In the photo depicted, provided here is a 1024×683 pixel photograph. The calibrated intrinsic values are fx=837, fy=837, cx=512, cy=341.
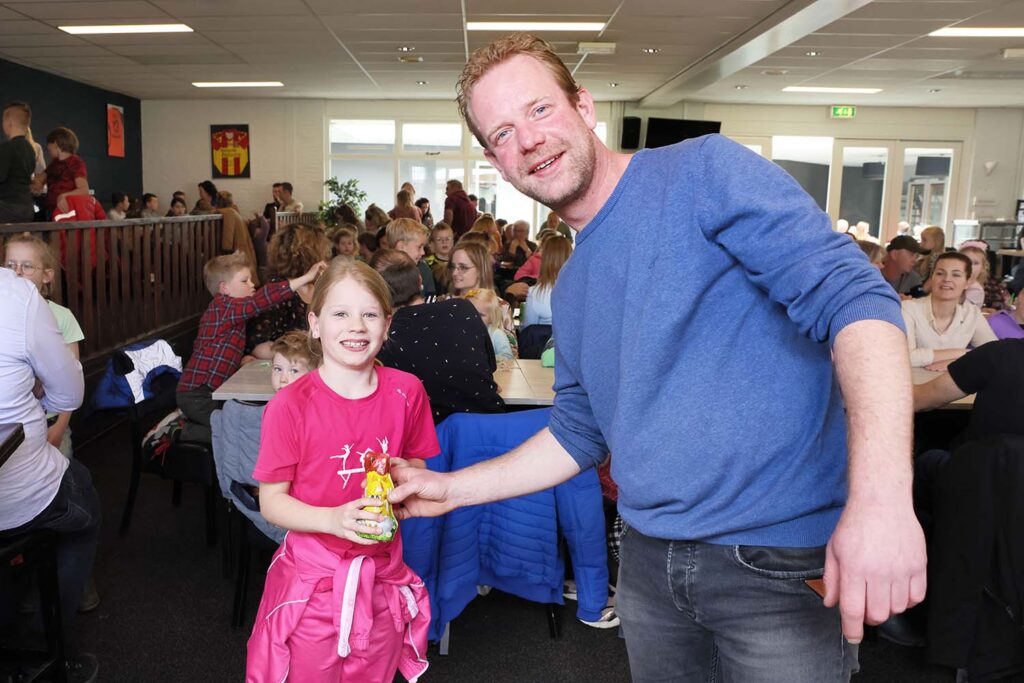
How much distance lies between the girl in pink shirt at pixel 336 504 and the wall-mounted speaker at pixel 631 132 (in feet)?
41.9

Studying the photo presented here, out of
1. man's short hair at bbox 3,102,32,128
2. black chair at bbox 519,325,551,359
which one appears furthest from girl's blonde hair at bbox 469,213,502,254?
man's short hair at bbox 3,102,32,128

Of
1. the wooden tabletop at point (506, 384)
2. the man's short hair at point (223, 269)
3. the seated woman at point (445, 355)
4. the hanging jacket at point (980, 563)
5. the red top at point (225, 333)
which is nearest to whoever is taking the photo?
the hanging jacket at point (980, 563)

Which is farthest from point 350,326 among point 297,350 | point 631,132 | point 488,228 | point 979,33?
point 631,132

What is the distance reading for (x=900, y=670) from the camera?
2.71m

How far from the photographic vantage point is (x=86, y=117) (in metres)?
12.7

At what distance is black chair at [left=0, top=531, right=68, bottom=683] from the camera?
2172 millimetres

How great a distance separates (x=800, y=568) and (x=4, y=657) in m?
2.36

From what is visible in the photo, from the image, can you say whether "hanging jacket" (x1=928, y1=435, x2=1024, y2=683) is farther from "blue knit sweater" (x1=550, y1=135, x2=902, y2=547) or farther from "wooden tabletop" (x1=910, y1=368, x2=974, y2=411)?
"blue knit sweater" (x1=550, y1=135, x2=902, y2=547)

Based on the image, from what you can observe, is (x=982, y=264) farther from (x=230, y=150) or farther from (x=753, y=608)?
(x=230, y=150)

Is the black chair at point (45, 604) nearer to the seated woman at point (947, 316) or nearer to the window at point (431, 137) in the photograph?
the seated woman at point (947, 316)

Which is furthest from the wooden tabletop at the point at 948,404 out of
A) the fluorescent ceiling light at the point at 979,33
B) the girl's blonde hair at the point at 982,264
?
the fluorescent ceiling light at the point at 979,33

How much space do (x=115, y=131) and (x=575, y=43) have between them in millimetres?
8449

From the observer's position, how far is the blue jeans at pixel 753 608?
3.51 feet

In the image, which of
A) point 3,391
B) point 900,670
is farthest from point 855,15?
point 3,391
